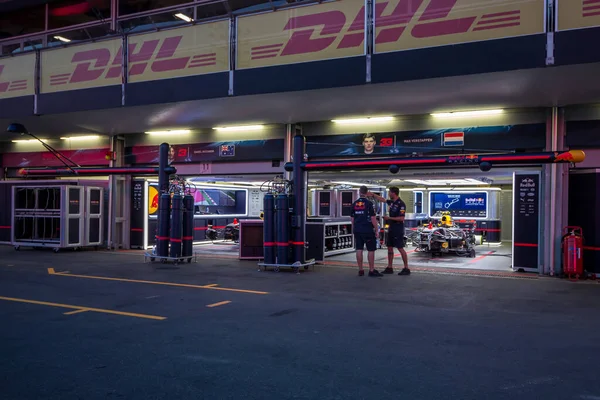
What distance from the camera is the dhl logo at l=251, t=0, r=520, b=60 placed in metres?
9.35

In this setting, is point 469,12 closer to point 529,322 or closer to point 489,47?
point 489,47

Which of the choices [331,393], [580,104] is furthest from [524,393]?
[580,104]

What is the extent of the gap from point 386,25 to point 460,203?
47.2 feet

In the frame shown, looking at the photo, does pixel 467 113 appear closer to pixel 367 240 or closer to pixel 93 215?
pixel 367 240

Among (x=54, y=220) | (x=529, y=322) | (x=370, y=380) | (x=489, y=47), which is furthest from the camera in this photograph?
(x=54, y=220)

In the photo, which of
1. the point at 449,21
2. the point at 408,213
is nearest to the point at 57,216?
the point at 449,21

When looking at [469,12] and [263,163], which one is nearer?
[469,12]

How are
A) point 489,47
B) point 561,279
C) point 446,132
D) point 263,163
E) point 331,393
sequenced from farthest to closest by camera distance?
point 263,163
point 446,132
point 561,279
point 489,47
point 331,393

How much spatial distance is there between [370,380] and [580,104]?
9.50 metres

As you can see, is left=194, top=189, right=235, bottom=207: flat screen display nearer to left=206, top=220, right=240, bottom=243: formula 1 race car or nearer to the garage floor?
left=206, top=220, right=240, bottom=243: formula 1 race car

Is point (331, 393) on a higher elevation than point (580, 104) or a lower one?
lower

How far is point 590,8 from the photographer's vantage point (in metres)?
8.64

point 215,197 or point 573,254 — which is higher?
point 215,197

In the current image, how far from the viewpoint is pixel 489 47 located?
9.09 metres
